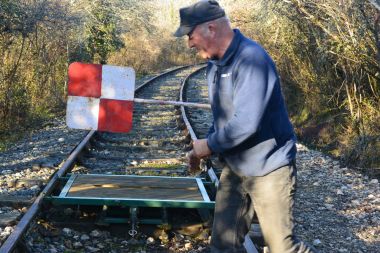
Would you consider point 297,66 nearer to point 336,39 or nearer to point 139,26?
point 336,39

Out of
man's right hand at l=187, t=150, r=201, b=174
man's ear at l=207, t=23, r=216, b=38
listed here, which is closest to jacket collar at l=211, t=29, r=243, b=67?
man's ear at l=207, t=23, r=216, b=38

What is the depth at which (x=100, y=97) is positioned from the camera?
5.01 meters

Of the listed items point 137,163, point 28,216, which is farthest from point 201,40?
point 137,163

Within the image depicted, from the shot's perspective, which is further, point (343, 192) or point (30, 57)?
point (30, 57)

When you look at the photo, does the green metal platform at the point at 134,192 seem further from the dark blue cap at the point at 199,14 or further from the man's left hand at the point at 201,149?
the dark blue cap at the point at 199,14

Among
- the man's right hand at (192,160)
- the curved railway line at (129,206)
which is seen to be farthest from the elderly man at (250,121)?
the curved railway line at (129,206)

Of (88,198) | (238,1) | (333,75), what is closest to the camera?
(88,198)

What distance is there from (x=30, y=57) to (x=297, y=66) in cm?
589

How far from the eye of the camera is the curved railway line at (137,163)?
4957 mm

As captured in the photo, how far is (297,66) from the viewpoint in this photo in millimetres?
12836

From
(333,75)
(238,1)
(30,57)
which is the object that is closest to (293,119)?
(333,75)

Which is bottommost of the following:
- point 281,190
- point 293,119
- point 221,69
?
point 293,119

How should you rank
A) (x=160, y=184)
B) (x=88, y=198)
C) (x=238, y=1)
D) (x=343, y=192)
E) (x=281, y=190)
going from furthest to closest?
(x=238, y=1) < (x=343, y=192) < (x=160, y=184) < (x=88, y=198) < (x=281, y=190)

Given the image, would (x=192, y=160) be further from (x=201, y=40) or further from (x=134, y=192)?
(x=134, y=192)
